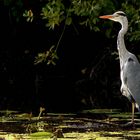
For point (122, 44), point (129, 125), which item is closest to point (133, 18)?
point (122, 44)

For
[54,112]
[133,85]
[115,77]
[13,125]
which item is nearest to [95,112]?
[54,112]

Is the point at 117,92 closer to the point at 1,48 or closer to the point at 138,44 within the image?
the point at 138,44

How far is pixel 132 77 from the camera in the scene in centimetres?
827

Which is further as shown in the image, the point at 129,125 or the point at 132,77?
the point at 132,77

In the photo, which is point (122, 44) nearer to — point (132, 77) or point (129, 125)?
point (132, 77)

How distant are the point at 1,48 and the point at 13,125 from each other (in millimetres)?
6192

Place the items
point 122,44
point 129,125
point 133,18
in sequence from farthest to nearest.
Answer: point 133,18
point 122,44
point 129,125

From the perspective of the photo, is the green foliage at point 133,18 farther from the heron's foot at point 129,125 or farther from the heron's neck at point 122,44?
the heron's foot at point 129,125

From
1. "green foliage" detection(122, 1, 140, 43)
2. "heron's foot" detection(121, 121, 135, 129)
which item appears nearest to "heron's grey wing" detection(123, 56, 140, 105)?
"heron's foot" detection(121, 121, 135, 129)

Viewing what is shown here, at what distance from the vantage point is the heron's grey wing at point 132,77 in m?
8.20

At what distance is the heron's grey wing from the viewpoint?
8203 mm

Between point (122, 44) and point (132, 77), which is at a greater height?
point (122, 44)

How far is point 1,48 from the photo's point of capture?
13.6m

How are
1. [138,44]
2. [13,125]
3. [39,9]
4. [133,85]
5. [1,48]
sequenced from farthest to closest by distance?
[1,48]
[39,9]
[138,44]
[133,85]
[13,125]
